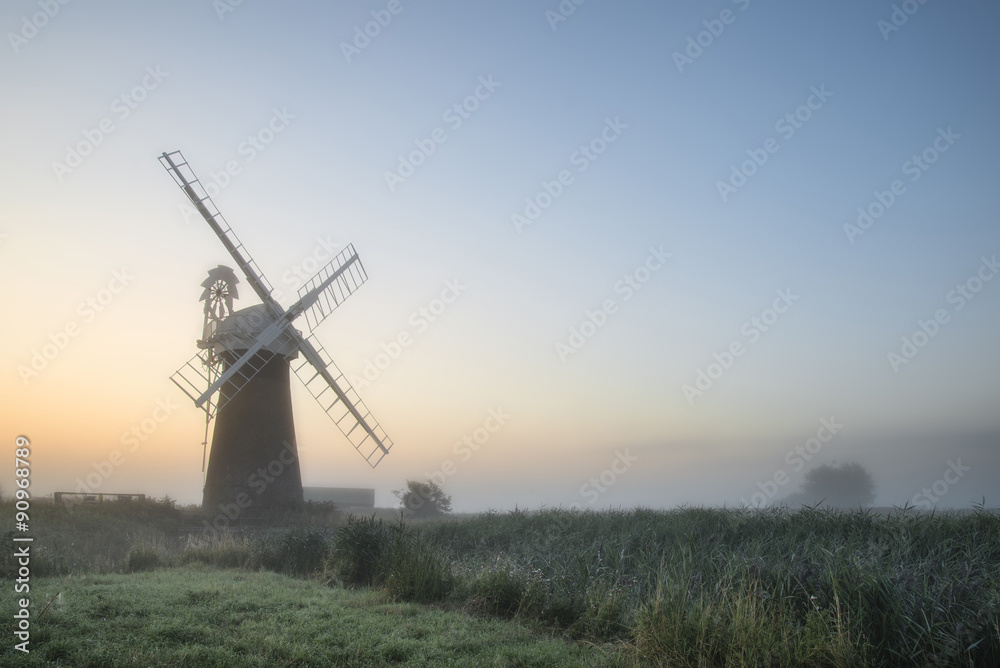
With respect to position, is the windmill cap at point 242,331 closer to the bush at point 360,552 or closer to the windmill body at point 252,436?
the windmill body at point 252,436

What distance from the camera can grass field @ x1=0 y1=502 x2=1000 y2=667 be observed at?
600 centimetres

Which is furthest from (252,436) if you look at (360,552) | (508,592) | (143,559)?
(508,592)

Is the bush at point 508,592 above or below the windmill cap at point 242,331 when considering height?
below

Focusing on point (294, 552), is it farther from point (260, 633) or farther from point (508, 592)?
point (260, 633)

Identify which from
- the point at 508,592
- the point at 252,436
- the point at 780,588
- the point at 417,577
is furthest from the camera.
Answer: the point at 252,436

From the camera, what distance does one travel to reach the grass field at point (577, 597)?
6.00 m

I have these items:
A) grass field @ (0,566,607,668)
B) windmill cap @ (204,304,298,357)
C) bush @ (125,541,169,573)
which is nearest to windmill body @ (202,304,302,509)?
windmill cap @ (204,304,298,357)

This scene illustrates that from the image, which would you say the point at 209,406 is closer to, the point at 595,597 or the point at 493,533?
the point at 493,533

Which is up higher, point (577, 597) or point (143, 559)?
point (577, 597)

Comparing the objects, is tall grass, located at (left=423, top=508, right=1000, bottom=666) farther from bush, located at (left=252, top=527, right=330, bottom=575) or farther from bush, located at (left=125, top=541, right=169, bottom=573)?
bush, located at (left=125, top=541, right=169, bottom=573)

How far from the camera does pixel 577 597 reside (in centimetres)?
907

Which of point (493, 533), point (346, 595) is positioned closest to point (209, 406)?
point (493, 533)

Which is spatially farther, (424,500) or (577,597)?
(424,500)

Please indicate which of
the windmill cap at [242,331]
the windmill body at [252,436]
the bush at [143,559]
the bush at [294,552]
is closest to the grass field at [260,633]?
the bush at [143,559]
